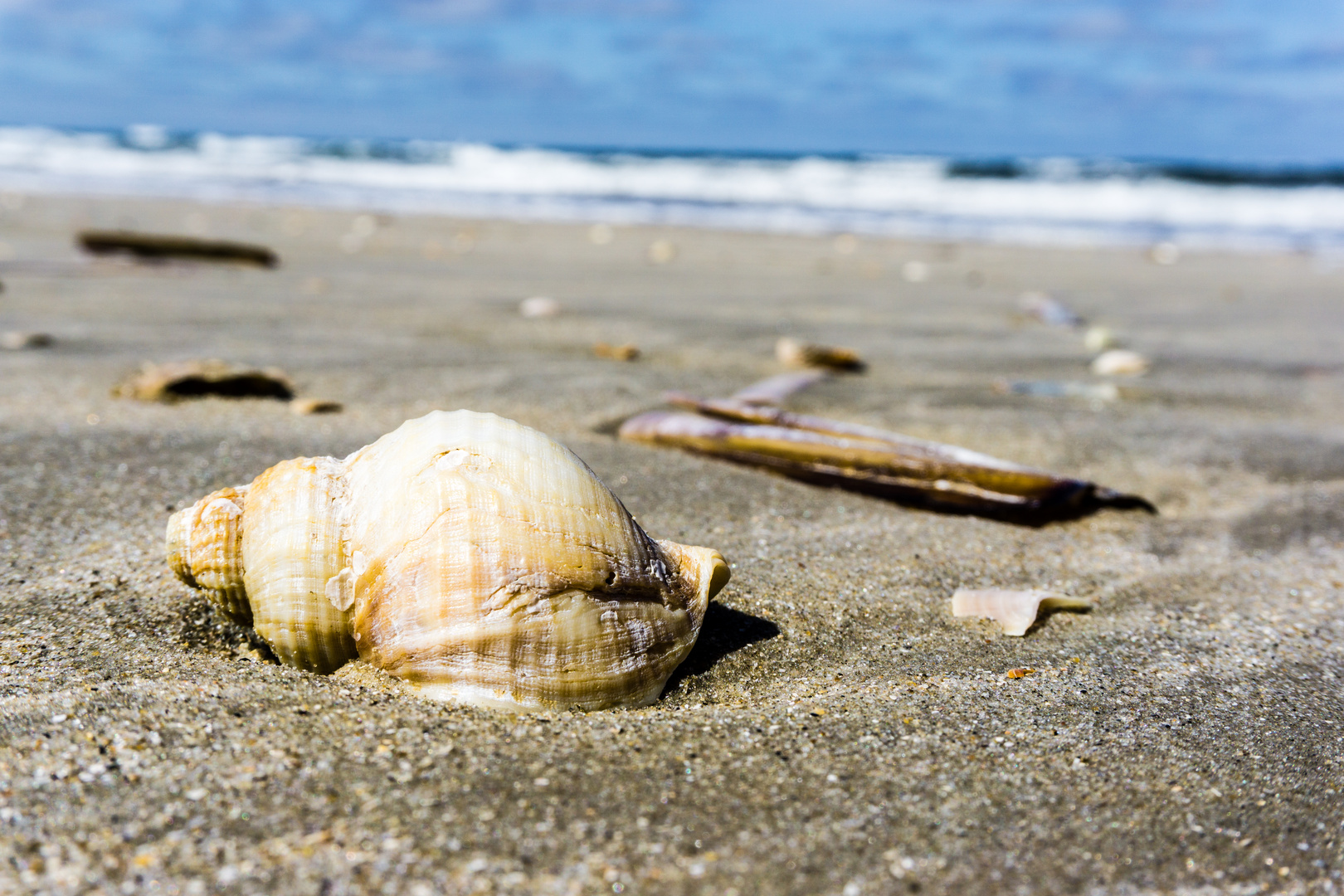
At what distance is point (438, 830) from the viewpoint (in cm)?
119

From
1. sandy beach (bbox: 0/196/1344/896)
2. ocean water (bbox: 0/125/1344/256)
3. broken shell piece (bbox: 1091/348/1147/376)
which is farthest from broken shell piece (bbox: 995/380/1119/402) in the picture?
ocean water (bbox: 0/125/1344/256)

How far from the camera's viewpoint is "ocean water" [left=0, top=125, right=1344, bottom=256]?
558 inches

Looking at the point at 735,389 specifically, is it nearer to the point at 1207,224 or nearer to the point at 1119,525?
the point at 1119,525

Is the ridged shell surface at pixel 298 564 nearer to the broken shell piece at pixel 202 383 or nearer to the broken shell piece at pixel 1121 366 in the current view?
the broken shell piece at pixel 202 383

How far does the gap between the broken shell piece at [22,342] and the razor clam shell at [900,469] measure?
8.63ft

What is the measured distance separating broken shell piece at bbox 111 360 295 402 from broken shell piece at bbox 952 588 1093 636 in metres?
2.20

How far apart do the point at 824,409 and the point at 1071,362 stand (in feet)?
5.69

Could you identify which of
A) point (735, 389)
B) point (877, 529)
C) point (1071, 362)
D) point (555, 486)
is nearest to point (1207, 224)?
point (1071, 362)

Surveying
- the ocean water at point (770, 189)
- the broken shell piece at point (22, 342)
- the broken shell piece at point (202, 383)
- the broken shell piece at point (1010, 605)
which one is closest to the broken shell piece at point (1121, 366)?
the broken shell piece at point (1010, 605)

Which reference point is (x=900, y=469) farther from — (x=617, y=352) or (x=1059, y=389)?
(x=617, y=352)

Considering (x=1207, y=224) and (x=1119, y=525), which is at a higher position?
(x=1207, y=224)

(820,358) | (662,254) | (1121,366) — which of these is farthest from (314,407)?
(662,254)

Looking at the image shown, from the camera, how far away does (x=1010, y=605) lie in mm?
1913

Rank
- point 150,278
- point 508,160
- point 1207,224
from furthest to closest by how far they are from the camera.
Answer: point 508,160
point 1207,224
point 150,278
